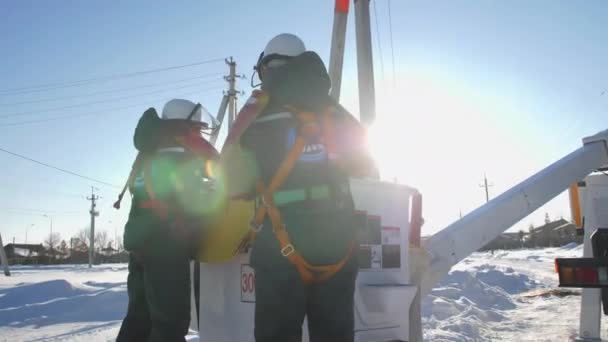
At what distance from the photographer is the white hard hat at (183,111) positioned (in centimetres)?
363

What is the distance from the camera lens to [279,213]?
6.88ft

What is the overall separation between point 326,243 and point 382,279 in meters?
1.19

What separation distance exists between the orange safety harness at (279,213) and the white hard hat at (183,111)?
163 cm

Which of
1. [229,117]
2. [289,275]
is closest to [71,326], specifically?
[289,275]

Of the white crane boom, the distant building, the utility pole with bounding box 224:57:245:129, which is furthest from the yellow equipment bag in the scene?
the distant building

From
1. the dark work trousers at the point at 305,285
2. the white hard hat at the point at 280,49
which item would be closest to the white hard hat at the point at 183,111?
the white hard hat at the point at 280,49

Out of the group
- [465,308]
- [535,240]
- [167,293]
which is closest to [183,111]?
[167,293]

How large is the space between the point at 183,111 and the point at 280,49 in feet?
4.60

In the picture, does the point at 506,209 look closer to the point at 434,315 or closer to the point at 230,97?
the point at 434,315

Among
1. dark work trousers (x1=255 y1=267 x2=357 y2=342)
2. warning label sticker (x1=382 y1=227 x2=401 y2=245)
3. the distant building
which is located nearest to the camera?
dark work trousers (x1=255 y1=267 x2=357 y2=342)

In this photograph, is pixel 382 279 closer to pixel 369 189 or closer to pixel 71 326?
pixel 369 189

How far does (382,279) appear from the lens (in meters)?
3.15

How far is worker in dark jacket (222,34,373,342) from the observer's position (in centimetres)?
203

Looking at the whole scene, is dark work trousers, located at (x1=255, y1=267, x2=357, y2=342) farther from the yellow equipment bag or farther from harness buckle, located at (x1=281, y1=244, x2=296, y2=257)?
the yellow equipment bag
